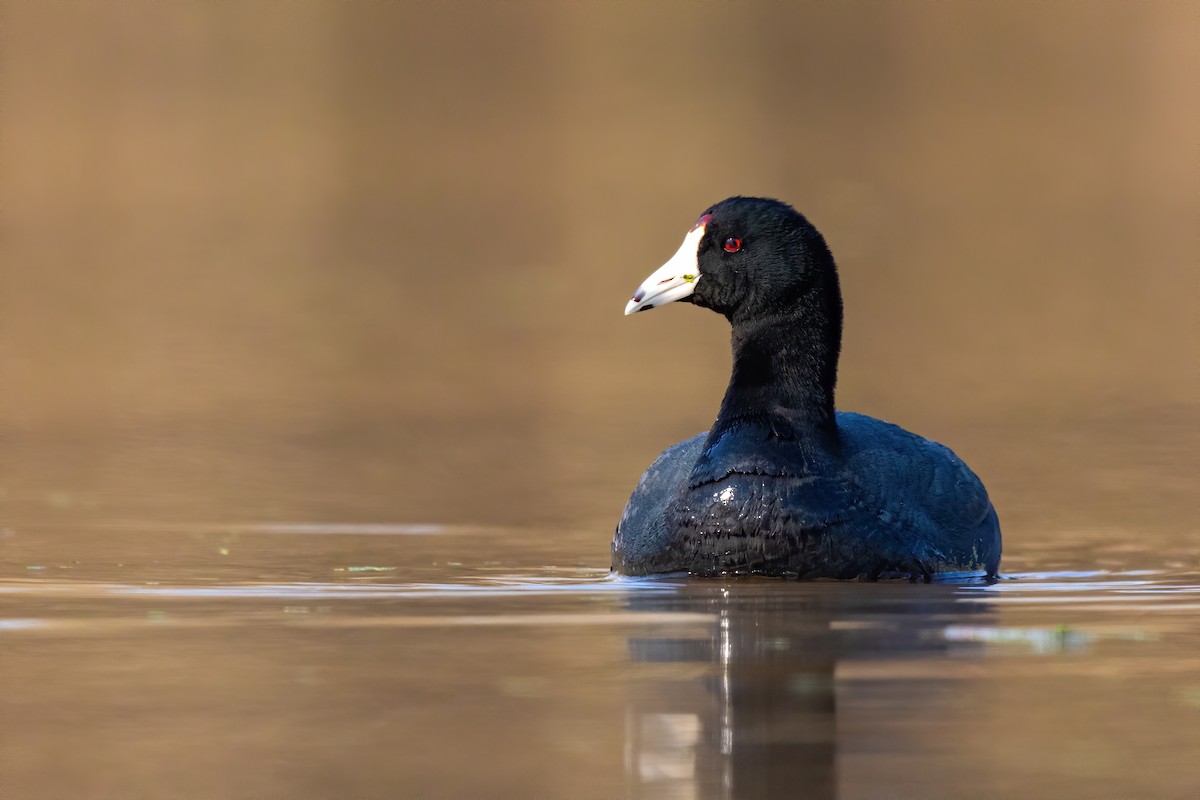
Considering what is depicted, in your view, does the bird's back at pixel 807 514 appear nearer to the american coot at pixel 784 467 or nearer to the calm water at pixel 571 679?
the american coot at pixel 784 467

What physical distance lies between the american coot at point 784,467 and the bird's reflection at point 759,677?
8.0 inches

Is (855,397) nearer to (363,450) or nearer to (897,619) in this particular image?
(363,450)

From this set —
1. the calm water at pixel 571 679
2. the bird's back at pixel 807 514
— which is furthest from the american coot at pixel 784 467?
the calm water at pixel 571 679

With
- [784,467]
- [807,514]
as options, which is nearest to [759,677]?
→ [807,514]

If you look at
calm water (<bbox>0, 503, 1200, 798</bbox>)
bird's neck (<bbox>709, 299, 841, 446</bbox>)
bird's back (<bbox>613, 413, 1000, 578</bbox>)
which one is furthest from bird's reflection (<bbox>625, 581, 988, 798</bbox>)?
bird's neck (<bbox>709, 299, 841, 446</bbox>)

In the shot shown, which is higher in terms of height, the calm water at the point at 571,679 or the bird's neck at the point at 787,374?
the bird's neck at the point at 787,374

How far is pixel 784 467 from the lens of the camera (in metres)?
9.10

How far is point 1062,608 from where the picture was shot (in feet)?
27.1

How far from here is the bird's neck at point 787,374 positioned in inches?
371

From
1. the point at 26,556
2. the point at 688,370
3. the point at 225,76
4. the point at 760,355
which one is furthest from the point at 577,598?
the point at 225,76

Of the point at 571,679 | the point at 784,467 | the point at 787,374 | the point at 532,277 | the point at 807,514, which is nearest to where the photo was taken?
the point at 571,679

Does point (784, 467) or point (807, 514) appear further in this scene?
point (784, 467)

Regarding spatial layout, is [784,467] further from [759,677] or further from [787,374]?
[759,677]

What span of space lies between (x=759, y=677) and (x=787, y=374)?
2.88 meters
